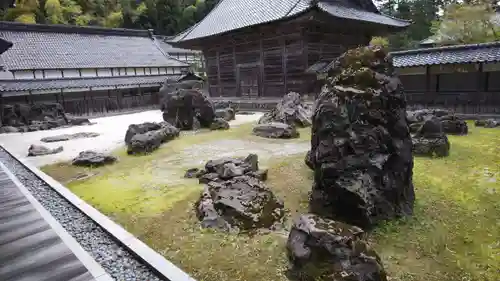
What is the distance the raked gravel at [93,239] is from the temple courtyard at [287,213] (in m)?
0.36

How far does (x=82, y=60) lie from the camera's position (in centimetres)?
2642

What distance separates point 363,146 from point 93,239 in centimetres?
423

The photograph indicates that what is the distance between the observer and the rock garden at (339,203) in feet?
11.5

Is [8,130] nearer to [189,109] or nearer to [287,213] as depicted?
[189,109]

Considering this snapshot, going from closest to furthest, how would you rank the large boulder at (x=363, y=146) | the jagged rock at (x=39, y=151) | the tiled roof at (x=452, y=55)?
the large boulder at (x=363, y=146) → the jagged rock at (x=39, y=151) → the tiled roof at (x=452, y=55)

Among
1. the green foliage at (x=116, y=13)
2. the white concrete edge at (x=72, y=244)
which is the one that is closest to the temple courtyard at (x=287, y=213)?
the white concrete edge at (x=72, y=244)

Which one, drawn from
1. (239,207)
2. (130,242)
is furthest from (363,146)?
(130,242)

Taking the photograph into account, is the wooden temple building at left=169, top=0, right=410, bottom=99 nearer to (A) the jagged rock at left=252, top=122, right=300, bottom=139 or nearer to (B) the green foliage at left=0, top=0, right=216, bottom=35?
(A) the jagged rock at left=252, top=122, right=300, bottom=139

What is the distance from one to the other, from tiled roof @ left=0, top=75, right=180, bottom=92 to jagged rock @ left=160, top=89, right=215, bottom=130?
1339 cm

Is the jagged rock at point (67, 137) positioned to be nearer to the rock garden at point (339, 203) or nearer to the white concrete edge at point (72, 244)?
the rock garden at point (339, 203)

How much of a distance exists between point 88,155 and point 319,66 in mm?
13151

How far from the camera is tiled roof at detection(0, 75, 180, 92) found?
2133 centimetres

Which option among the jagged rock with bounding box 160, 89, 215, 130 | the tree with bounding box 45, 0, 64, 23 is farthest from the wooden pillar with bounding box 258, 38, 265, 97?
the tree with bounding box 45, 0, 64, 23

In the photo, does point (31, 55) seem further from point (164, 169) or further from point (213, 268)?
point (213, 268)
